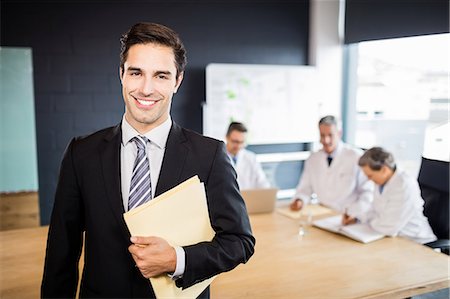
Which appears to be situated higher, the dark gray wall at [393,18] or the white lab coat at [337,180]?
the dark gray wall at [393,18]

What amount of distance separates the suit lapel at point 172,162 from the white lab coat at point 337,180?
215cm

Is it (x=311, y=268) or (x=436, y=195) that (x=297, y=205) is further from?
(x=311, y=268)

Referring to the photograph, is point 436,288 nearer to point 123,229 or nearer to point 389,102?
point 123,229

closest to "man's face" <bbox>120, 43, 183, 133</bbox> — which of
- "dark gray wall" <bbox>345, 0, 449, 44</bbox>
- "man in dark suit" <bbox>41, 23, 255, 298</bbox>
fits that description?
"man in dark suit" <bbox>41, 23, 255, 298</bbox>

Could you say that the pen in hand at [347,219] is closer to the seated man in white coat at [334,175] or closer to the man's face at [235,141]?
the seated man in white coat at [334,175]

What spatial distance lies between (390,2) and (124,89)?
3302 mm

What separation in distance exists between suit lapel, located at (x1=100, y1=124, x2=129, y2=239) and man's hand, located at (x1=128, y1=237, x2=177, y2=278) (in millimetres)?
107

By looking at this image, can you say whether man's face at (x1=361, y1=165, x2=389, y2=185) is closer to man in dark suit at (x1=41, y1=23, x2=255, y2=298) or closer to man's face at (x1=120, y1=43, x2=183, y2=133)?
man in dark suit at (x1=41, y1=23, x2=255, y2=298)

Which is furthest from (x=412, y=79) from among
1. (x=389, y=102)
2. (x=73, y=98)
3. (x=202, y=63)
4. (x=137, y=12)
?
(x=73, y=98)

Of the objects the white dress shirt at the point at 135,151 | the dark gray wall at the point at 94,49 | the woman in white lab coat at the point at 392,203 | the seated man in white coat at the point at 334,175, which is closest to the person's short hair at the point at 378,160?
the woman in white lab coat at the point at 392,203

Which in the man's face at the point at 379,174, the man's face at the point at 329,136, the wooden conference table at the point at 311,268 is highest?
the man's face at the point at 329,136

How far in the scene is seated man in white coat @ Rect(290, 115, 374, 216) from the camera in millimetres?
3123

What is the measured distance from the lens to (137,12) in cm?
360

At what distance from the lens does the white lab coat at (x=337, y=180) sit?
3.16m
